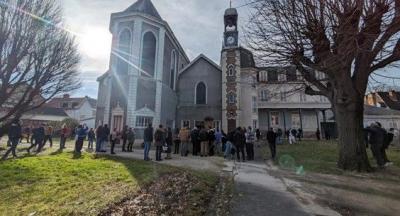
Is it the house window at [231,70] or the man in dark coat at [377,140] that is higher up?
the house window at [231,70]

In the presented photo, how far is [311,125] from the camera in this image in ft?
118

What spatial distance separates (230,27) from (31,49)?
2129cm

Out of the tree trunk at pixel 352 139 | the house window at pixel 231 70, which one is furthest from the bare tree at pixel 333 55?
the house window at pixel 231 70

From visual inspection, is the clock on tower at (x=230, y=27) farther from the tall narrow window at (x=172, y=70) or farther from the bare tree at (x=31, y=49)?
the bare tree at (x=31, y=49)

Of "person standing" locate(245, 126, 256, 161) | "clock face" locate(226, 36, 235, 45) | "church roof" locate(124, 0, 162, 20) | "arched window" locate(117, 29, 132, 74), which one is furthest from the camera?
"clock face" locate(226, 36, 235, 45)

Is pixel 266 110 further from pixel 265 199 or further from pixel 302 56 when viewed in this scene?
pixel 265 199

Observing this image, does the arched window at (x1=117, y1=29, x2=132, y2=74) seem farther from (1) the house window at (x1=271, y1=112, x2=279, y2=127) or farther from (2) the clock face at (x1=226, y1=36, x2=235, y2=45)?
(1) the house window at (x1=271, y1=112, x2=279, y2=127)

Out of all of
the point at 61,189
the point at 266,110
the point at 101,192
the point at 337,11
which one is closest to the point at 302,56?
the point at 337,11

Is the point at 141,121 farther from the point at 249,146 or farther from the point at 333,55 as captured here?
the point at 333,55

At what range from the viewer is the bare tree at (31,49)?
48.9 ft

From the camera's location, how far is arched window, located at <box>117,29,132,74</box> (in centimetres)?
2400

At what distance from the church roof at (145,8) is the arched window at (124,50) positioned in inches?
93.9

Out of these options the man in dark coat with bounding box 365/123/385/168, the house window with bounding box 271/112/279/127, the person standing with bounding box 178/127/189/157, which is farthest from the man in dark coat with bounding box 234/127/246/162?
the house window with bounding box 271/112/279/127

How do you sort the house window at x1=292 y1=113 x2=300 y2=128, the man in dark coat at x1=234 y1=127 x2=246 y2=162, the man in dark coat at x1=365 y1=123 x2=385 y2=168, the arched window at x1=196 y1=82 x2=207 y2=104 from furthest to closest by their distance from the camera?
1. the house window at x1=292 y1=113 x2=300 y2=128
2. the arched window at x1=196 y1=82 x2=207 y2=104
3. the man in dark coat at x1=234 y1=127 x2=246 y2=162
4. the man in dark coat at x1=365 y1=123 x2=385 y2=168
